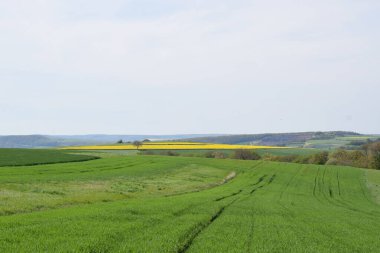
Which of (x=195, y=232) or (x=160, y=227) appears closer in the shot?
(x=195, y=232)

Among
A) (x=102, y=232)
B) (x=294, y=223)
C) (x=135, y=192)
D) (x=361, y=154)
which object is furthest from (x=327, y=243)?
(x=361, y=154)

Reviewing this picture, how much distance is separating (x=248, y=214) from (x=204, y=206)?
2.99 metres

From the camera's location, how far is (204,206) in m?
26.3

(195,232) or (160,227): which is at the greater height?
(160,227)

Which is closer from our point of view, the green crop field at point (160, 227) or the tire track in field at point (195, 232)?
the green crop field at point (160, 227)

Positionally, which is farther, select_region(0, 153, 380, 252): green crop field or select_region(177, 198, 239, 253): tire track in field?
select_region(177, 198, 239, 253): tire track in field

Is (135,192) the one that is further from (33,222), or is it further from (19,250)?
(19,250)

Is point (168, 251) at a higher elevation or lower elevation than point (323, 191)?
higher

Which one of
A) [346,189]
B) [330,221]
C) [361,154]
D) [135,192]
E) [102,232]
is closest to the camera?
[102,232]

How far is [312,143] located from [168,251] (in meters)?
191

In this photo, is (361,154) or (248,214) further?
(361,154)

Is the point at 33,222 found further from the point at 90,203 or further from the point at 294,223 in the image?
the point at 294,223

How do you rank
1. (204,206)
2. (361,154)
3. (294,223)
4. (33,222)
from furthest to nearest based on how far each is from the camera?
(361,154)
(204,206)
(294,223)
(33,222)

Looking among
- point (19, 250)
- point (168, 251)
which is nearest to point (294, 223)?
point (168, 251)
